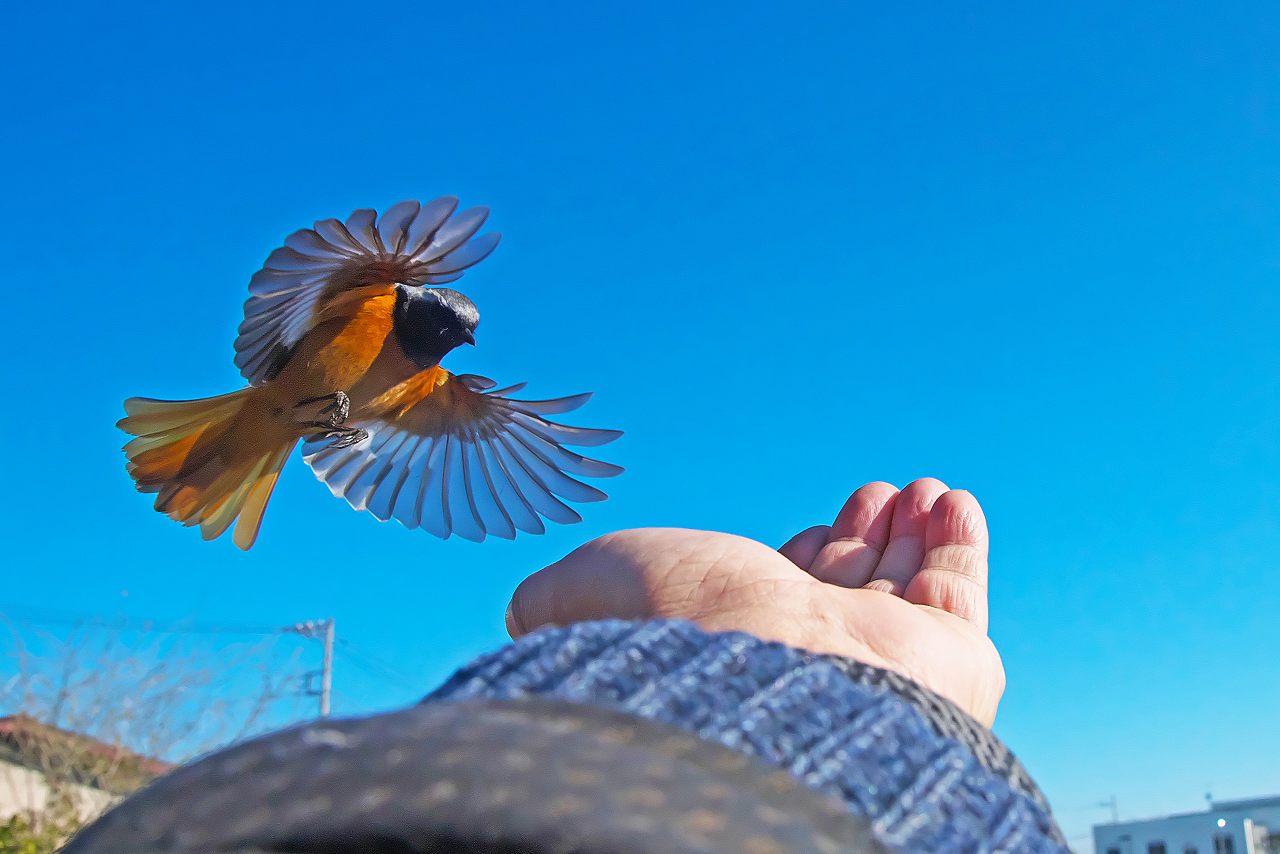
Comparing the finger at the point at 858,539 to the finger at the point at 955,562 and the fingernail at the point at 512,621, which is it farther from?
the fingernail at the point at 512,621

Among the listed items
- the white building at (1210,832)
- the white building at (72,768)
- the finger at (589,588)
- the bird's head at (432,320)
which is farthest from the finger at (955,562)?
the white building at (1210,832)

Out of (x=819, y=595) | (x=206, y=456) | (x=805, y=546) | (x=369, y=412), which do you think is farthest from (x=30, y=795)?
(x=819, y=595)

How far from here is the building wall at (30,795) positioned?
6211 millimetres

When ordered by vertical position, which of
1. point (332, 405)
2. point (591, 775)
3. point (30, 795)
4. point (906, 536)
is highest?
point (332, 405)

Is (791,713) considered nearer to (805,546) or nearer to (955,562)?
(955,562)

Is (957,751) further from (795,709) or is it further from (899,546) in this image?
(899,546)

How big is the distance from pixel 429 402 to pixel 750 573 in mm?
2845

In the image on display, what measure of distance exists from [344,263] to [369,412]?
69cm

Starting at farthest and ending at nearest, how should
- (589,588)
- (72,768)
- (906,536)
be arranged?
(72,768) → (906,536) → (589,588)

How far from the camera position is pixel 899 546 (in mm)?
1732

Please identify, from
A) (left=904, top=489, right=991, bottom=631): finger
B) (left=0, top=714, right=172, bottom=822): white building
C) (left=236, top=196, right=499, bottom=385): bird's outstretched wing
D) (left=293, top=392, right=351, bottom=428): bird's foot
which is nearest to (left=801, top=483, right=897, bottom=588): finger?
(left=904, top=489, right=991, bottom=631): finger

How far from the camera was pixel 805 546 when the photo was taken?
1895 mm

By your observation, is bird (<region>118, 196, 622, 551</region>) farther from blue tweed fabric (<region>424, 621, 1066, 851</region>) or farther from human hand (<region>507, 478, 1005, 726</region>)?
blue tweed fabric (<region>424, 621, 1066, 851</region>)

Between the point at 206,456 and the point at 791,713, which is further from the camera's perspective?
the point at 206,456
